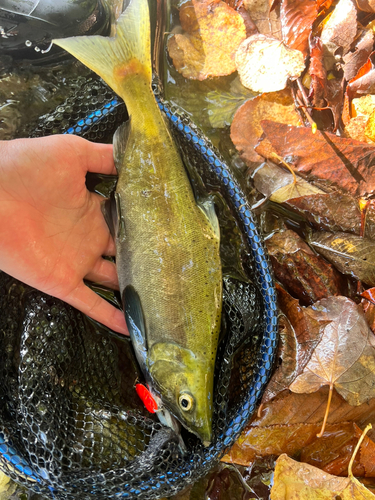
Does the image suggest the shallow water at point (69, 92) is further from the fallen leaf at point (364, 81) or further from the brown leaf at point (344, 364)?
the brown leaf at point (344, 364)

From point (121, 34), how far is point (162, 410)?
8.17ft

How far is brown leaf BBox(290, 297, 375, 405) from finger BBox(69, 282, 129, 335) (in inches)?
53.5

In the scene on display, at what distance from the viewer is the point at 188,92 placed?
3023 millimetres

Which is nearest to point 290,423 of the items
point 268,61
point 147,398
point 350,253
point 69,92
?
point 147,398

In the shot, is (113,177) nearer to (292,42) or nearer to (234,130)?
(234,130)

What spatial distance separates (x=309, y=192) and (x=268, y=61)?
113cm

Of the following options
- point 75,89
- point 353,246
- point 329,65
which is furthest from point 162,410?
point 329,65

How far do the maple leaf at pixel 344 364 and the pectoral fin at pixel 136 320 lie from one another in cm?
113

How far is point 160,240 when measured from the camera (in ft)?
7.36

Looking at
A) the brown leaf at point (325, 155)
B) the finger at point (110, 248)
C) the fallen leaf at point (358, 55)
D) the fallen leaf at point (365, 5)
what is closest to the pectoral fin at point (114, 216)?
the finger at point (110, 248)

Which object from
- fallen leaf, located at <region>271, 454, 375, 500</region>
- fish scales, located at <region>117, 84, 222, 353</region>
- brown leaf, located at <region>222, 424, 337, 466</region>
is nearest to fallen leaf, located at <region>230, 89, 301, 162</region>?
fish scales, located at <region>117, 84, 222, 353</region>

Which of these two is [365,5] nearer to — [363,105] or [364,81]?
[364,81]

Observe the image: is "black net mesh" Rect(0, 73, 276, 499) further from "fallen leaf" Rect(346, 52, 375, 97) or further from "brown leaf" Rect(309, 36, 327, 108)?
"fallen leaf" Rect(346, 52, 375, 97)

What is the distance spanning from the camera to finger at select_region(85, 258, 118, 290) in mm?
2674
